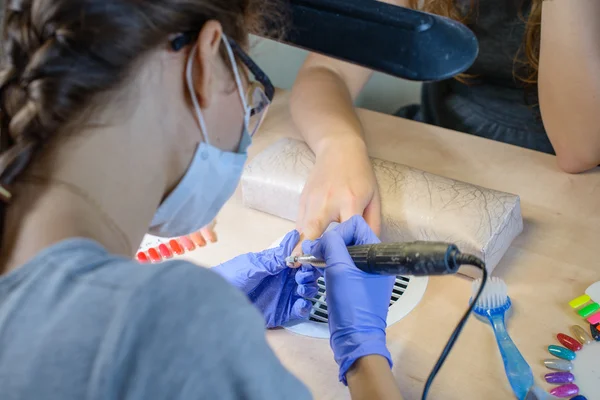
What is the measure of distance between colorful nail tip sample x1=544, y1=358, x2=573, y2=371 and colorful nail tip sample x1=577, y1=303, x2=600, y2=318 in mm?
95

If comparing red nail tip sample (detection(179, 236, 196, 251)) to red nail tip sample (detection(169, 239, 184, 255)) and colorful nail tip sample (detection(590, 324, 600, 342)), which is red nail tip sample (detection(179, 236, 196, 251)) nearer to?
red nail tip sample (detection(169, 239, 184, 255))

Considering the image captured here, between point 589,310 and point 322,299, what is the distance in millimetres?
374

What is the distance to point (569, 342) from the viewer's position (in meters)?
0.79

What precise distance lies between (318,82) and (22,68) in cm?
85

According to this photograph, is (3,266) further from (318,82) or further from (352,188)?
(318,82)

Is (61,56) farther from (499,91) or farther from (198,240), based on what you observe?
(499,91)

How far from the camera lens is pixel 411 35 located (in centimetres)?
50

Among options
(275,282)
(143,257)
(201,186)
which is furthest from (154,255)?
(201,186)

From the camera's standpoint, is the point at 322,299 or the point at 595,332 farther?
the point at 322,299

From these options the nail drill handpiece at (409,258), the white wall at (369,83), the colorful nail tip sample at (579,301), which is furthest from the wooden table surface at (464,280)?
the white wall at (369,83)

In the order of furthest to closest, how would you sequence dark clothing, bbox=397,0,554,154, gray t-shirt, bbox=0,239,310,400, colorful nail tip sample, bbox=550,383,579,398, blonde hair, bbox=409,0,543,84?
dark clothing, bbox=397,0,554,154
blonde hair, bbox=409,0,543,84
colorful nail tip sample, bbox=550,383,579,398
gray t-shirt, bbox=0,239,310,400

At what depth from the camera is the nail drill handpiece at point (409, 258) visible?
2.20ft

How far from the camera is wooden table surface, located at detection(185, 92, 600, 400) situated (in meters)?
0.78

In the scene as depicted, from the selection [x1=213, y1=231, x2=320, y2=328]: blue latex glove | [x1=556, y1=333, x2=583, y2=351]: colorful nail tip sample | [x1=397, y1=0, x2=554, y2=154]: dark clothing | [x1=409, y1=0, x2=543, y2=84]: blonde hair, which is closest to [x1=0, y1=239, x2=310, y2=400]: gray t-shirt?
[x1=213, y1=231, x2=320, y2=328]: blue latex glove
